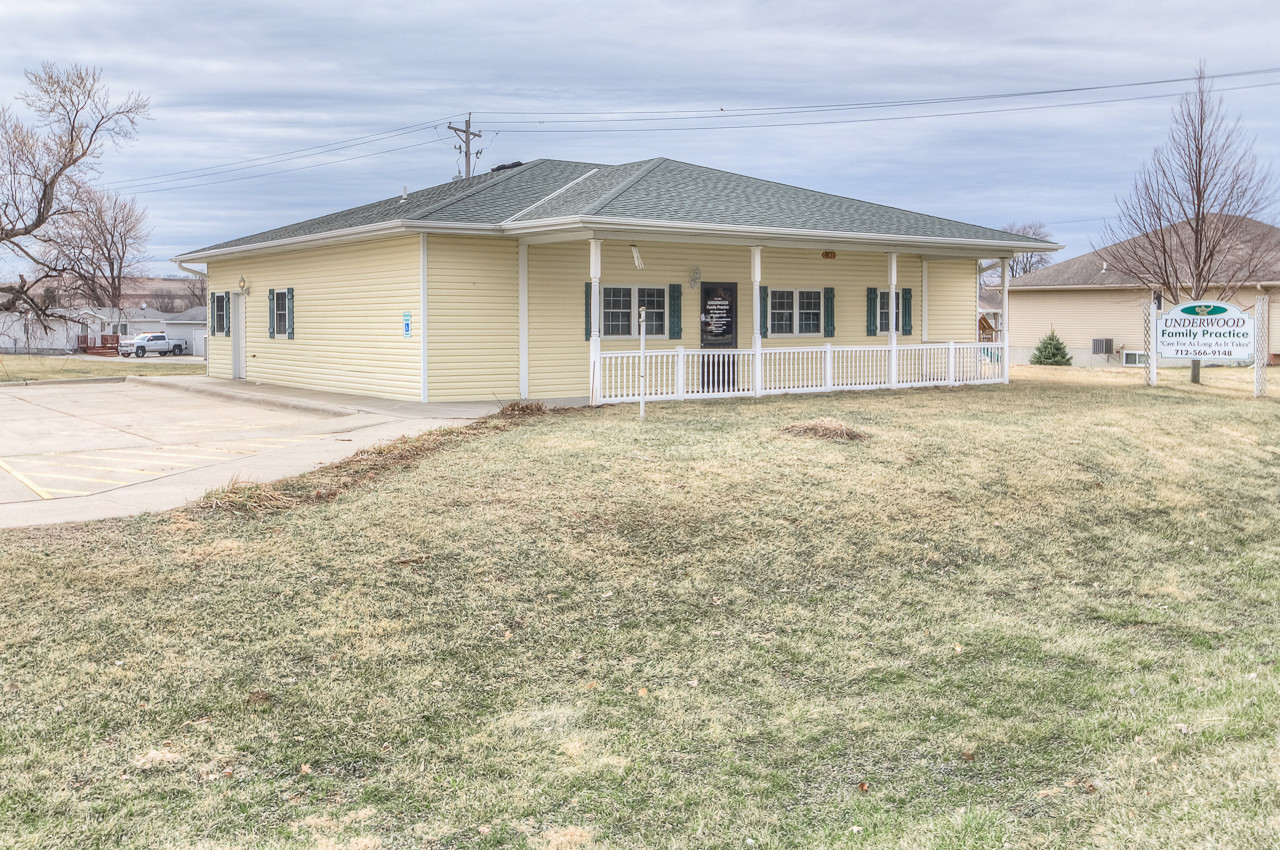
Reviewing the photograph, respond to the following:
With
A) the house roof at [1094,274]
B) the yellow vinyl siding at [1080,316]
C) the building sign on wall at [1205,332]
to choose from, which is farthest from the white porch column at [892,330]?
the yellow vinyl siding at [1080,316]

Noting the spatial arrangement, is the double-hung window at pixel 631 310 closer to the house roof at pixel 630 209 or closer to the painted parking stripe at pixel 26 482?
the house roof at pixel 630 209

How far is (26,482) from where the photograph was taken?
34.4 feet

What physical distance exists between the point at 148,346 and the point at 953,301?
1812 inches

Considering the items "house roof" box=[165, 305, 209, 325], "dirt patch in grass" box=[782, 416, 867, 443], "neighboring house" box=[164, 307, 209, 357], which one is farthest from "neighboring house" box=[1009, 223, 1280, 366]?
"house roof" box=[165, 305, 209, 325]

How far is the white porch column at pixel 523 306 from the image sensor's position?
18.0 metres

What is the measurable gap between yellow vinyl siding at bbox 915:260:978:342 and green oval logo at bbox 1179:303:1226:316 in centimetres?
447

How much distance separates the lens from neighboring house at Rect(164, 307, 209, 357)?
62688 millimetres

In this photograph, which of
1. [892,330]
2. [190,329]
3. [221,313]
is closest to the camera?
[892,330]

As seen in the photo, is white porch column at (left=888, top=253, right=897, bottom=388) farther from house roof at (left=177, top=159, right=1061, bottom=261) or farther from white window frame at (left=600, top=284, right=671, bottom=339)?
white window frame at (left=600, top=284, right=671, bottom=339)

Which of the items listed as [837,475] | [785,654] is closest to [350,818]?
[785,654]

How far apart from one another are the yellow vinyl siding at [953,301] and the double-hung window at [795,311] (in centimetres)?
309

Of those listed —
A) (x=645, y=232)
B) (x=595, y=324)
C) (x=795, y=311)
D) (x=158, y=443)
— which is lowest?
(x=158, y=443)

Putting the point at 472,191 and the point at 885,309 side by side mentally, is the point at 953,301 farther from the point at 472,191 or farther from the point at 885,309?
the point at 472,191

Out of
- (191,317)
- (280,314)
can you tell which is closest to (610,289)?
(280,314)
